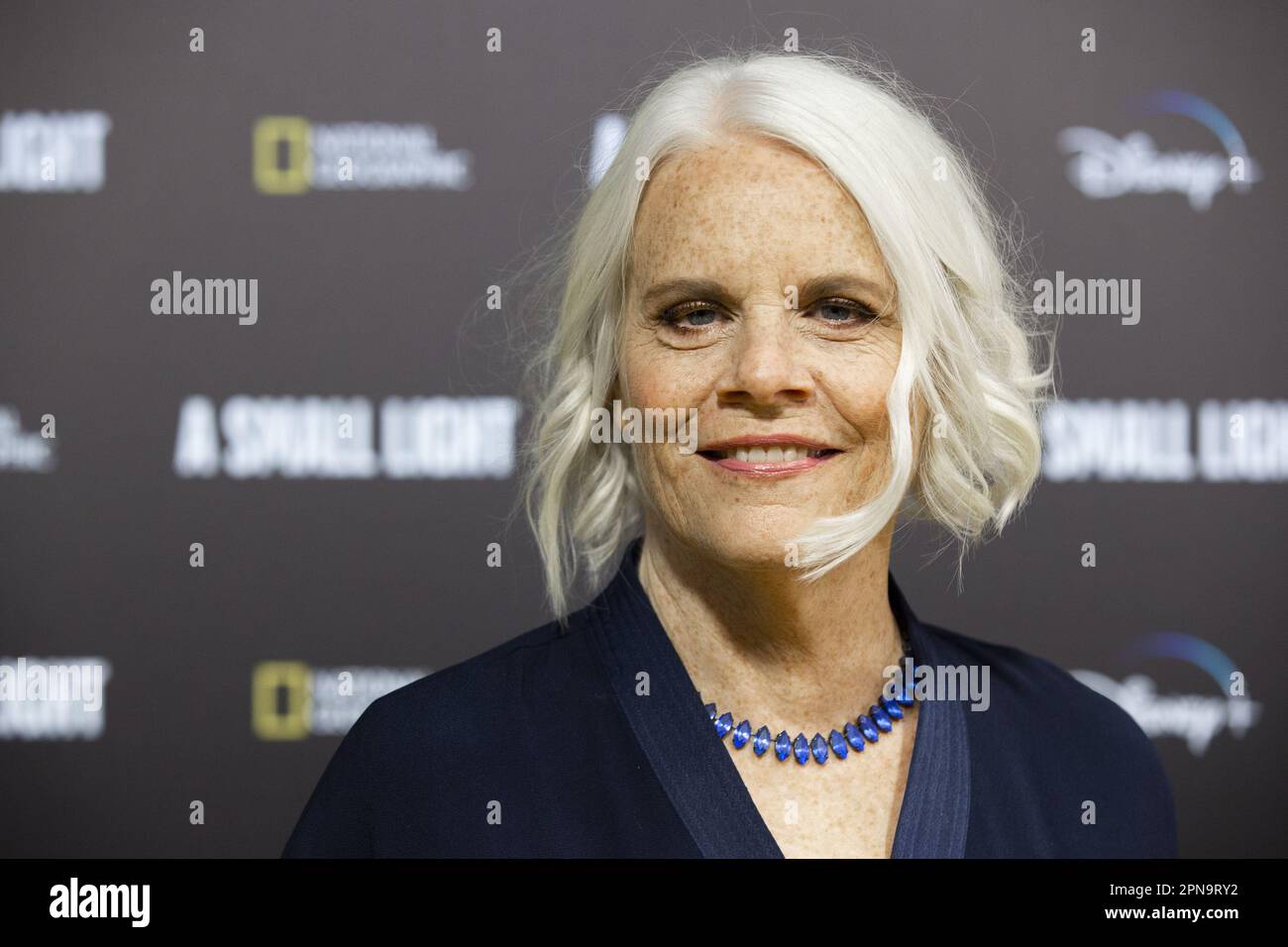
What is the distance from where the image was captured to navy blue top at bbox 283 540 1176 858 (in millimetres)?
1423

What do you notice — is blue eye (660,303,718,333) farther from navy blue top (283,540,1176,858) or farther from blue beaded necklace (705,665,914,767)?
blue beaded necklace (705,665,914,767)

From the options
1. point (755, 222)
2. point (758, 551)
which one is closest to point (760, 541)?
point (758, 551)

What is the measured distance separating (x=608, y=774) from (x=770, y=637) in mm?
251

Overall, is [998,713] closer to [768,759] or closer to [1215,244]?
[768,759]

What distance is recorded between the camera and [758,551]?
4.70ft

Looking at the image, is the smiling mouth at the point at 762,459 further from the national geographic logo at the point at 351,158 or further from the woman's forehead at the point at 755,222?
the national geographic logo at the point at 351,158

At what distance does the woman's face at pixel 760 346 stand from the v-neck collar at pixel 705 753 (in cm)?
14

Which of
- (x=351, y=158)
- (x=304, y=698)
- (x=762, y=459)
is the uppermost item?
(x=351, y=158)

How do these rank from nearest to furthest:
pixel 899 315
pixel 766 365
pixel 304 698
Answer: pixel 766 365 < pixel 899 315 < pixel 304 698

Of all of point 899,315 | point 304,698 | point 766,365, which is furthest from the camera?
point 304,698

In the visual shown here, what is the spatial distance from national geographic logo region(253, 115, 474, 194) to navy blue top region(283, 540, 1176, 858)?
1034 mm
